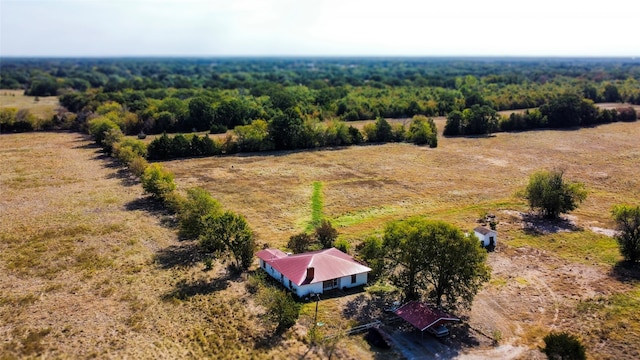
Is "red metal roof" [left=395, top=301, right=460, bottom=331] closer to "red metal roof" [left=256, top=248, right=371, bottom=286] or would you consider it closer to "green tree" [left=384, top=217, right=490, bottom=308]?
"green tree" [left=384, top=217, right=490, bottom=308]

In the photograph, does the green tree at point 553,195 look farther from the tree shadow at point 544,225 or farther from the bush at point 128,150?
the bush at point 128,150

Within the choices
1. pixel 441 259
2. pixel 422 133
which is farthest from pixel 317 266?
pixel 422 133

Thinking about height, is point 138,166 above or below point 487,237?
above

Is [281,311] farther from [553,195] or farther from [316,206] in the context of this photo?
[553,195]

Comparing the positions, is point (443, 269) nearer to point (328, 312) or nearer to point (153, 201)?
point (328, 312)

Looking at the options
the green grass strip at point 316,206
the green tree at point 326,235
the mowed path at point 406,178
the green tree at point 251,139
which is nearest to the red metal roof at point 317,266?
the green tree at point 326,235

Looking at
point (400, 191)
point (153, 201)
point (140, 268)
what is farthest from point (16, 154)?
point (400, 191)
